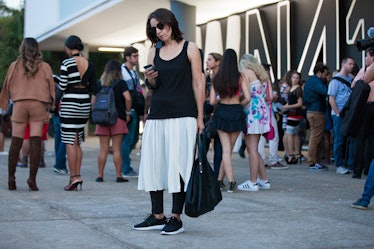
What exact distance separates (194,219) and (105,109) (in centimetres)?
347

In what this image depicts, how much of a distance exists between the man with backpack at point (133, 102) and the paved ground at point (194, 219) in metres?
1.19

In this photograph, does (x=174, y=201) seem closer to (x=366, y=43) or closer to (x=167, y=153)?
(x=167, y=153)

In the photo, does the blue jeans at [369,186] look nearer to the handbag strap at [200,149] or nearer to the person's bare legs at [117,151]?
the handbag strap at [200,149]

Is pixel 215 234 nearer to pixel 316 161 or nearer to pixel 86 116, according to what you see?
pixel 86 116

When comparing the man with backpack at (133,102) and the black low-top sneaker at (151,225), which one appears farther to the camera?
the man with backpack at (133,102)

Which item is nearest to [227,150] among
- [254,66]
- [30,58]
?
[254,66]

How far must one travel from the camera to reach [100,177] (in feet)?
32.8

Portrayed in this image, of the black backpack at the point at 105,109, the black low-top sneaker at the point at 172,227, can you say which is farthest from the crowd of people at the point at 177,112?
the black backpack at the point at 105,109

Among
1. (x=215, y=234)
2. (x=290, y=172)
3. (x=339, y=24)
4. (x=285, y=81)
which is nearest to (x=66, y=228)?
(x=215, y=234)

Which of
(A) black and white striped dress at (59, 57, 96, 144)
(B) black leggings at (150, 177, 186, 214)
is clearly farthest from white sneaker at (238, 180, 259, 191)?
(B) black leggings at (150, 177, 186, 214)

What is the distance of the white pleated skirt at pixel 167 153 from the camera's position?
5703 mm

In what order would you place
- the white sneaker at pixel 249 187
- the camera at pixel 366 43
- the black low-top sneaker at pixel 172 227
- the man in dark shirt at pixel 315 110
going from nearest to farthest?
the black low-top sneaker at pixel 172 227, the camera at pixel 366 43, the white sneaker at pixel 249 187, the man in dark shirt at pixel 315 110

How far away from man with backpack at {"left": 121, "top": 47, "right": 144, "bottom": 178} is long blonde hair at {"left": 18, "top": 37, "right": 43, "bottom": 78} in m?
2.09

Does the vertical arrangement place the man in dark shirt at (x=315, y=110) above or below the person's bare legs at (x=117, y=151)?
above
